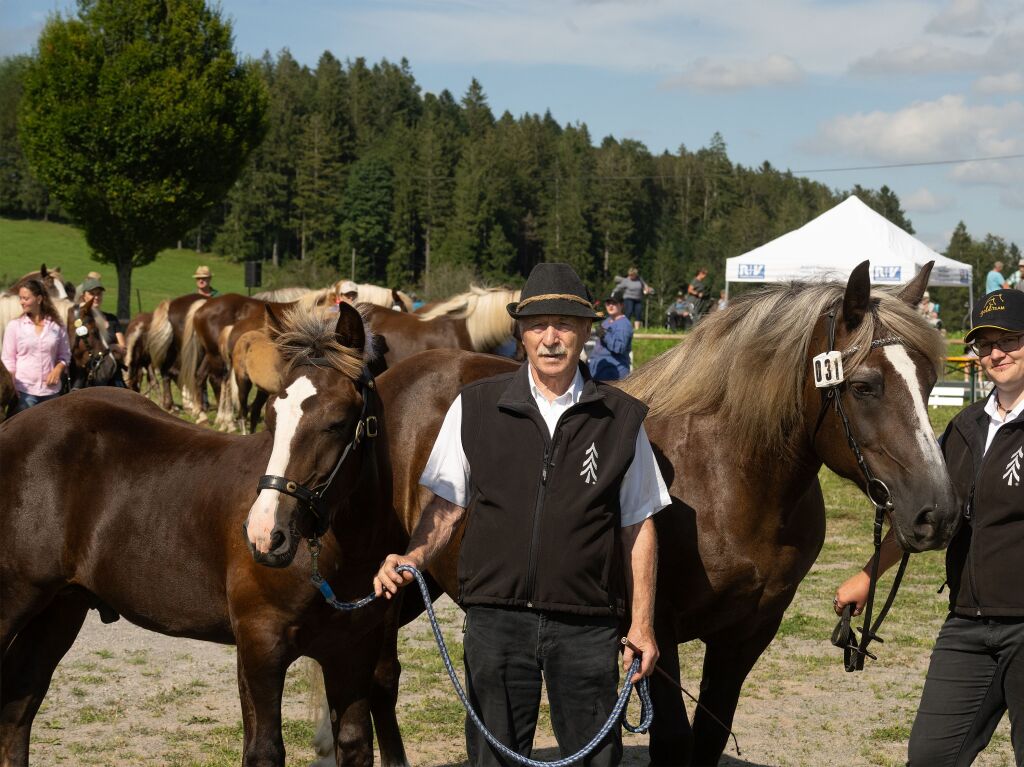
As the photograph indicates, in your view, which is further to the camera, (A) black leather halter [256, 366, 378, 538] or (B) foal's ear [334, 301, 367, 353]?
(B) foal's ear [334, 301, 367, 353]

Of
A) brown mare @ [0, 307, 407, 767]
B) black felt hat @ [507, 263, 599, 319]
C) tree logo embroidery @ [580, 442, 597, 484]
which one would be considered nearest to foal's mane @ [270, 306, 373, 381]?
brown mare @ [0, 307, 407, 767]

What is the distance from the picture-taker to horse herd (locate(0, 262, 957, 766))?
3.39 m

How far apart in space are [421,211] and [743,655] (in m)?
96.6

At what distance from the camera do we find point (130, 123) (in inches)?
1563

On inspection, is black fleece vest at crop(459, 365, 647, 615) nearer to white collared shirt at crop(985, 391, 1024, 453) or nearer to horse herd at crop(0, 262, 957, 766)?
horse herd at crop(0, 262, 957, 766)

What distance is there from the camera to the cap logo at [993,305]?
3383 mm

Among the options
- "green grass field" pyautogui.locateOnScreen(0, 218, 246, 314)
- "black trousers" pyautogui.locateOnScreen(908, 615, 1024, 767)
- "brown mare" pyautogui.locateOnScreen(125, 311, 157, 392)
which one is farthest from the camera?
"green grass field" pyautogui.locateOnScreen(0, 218, 246, 314)

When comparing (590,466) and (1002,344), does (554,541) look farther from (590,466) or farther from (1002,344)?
(1002,344)

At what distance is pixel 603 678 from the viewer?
2.92 m

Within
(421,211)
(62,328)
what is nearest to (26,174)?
(421,211)

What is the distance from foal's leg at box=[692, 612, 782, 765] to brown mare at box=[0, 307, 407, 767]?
1.18m

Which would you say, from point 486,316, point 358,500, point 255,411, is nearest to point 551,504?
point 358,500

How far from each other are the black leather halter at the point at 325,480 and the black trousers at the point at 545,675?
640 mm

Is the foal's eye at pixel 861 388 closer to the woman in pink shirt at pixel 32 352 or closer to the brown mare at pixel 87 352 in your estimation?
the woman in pink shirt at pixel 32 352
